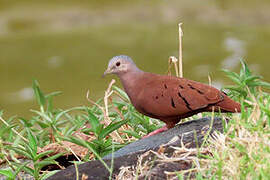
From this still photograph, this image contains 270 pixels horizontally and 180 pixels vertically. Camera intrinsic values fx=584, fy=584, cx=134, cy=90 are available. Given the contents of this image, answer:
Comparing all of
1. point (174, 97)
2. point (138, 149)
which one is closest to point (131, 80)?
point (174, 97)

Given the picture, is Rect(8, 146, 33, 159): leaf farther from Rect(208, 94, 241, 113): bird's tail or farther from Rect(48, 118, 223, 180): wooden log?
Rect(208, 94, 241, 113): bird's tail

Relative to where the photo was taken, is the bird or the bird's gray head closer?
Result: the bird

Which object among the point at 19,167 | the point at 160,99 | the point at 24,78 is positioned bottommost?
the point at 24,78

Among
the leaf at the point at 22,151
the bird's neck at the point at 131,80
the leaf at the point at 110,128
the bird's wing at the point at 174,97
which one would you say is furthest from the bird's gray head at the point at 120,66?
the leaf at the point at 22,151

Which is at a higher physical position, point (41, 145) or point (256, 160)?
point (256, 160)

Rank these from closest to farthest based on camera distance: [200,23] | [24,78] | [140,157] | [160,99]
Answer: [140,157]
[160,99]
[24,78]
[200,23]

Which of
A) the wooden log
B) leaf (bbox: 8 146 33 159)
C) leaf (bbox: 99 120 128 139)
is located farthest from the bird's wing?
leaf (bbox: 8 146 33 159)

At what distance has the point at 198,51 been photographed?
9.42 m

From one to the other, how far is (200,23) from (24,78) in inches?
135

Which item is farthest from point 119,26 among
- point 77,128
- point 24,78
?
point 77,128

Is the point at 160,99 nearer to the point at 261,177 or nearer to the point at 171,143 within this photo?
the point at 171,143

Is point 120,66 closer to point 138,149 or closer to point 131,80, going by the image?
point 131,80

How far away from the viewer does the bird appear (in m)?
3.20

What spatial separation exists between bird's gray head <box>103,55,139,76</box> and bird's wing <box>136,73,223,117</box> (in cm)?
16
